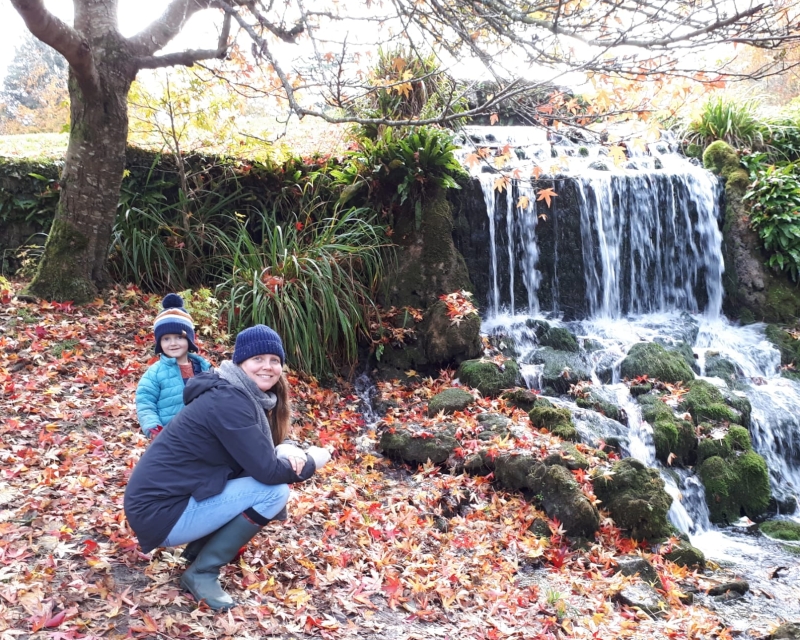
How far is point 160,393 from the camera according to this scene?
3.29 metres

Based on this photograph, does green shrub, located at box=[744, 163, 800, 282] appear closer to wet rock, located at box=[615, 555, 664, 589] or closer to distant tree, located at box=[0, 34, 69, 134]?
wet rock, located at box=[615, 555, 664, 589]

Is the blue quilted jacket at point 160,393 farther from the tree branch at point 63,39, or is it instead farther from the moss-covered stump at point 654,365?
the moss-covered stump at point 654,365

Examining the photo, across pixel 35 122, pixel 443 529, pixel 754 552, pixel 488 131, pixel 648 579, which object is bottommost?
pixel 754 552

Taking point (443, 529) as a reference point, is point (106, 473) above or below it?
above

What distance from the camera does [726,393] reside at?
7.04 metres

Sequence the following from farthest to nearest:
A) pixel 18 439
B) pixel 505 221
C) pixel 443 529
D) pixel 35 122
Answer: pixel 35 122 < pixel 505 221 < pixel 443 529 < pixel 18 439

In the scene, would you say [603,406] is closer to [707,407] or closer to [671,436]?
[671,436]

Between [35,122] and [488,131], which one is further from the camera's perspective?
[35,122]

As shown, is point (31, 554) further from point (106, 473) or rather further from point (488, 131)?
point (488, 131)

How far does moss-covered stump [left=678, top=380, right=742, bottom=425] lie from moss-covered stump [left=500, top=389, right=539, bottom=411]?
5.68ft

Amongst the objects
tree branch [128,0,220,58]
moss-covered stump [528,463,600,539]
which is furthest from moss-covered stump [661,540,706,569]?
tree branch [128,0,220,58]

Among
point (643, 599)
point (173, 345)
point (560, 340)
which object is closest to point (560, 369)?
point (560, 340)

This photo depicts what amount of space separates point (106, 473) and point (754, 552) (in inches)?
208

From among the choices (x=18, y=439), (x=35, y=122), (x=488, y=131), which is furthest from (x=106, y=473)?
(x=35, y=122)
